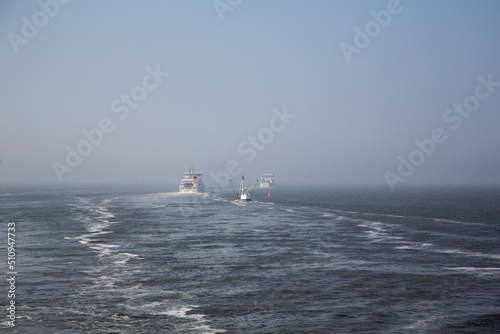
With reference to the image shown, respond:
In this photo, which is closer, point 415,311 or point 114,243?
point 415,311

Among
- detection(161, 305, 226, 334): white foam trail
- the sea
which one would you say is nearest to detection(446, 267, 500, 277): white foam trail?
the sea

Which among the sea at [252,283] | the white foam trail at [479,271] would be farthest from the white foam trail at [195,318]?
the white foam trail at [479,271]

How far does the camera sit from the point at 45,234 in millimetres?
58625

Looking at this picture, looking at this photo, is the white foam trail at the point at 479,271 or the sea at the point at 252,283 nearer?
the sea at the point at 252,283

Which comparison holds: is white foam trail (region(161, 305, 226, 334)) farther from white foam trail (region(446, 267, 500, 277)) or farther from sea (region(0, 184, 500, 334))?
white foam trail (region(446, 267, 500, 277))

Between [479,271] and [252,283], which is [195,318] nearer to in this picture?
[252,283]

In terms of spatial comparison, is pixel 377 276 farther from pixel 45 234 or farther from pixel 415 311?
A: pixel 45 234

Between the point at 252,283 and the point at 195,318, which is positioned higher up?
the point at 252,283

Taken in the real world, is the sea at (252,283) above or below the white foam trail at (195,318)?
above

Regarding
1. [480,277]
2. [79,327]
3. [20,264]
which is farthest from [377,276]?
[20,264]

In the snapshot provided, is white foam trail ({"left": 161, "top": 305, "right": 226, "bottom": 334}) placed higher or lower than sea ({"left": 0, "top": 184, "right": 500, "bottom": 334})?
lower

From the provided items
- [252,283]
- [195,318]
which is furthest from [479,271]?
[195,318]

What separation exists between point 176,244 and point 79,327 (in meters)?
29.2

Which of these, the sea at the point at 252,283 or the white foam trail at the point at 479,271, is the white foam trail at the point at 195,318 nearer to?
the sea at the point at 252,283
